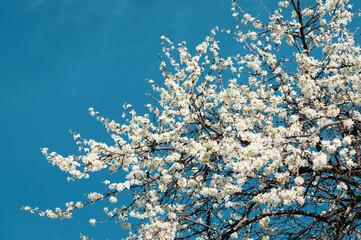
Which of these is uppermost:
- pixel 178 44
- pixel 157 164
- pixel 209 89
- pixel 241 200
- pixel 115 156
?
pixel 178 44

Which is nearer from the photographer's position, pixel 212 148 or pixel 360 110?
pixel 212 148

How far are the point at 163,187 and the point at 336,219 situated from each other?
3346 mm

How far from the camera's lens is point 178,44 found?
8.58 m

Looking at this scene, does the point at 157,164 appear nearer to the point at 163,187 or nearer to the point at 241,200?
the point at 163,187

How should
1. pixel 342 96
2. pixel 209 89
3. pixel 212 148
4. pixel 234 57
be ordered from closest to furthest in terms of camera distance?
1. pixel 212 148
2. pixel 342 96
3. pixel 209 89
4. pixel 234 57

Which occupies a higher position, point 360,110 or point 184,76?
point 184,76

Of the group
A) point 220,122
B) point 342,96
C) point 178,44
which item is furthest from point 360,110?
point 178,44

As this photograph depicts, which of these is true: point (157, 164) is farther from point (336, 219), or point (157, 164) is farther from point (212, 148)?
point (336, 219)

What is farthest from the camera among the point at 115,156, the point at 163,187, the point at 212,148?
the point at 115,156

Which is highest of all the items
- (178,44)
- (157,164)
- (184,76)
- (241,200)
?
(178,44)

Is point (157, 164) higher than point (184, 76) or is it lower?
lower

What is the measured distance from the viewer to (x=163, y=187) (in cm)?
659

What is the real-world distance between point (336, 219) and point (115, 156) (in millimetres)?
4261

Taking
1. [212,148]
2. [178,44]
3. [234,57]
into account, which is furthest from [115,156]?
[234,57]
